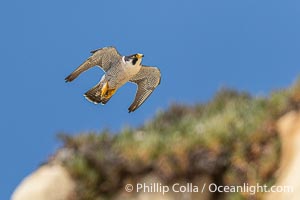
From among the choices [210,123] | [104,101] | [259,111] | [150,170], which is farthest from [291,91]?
[104,101]

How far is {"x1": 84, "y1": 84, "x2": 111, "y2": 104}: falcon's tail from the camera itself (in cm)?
2036

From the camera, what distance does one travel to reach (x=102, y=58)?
20.4m

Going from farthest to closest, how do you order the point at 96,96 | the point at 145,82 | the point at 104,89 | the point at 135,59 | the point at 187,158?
the point at 145,82
the point at 96,96
the point at 104,89
the point at 135,59
the point at 187,158

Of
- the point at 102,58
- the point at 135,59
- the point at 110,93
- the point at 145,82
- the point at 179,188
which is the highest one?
the point at 102,58

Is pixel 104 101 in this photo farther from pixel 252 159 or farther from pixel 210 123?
pixel 252 159

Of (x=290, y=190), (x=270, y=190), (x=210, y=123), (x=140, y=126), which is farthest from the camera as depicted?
(x=140, y=126)

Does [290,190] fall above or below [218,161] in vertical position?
below

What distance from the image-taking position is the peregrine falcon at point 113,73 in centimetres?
1973

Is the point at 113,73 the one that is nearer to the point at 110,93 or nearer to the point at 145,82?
the point at 110,93

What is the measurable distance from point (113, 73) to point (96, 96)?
974mm

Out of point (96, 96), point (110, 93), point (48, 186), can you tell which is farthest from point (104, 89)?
point (48, 186)

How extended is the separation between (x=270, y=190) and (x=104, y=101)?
338 inches

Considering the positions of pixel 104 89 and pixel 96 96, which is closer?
pixel 104 89

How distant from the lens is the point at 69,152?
50.2 feet
